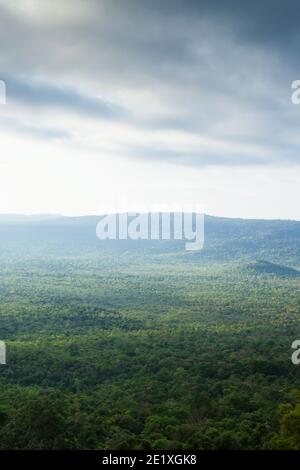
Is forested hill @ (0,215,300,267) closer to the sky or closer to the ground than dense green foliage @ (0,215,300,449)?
closer to the sky

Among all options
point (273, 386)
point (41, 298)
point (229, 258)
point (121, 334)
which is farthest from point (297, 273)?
point (273, 386)

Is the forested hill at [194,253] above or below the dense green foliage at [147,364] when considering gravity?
above

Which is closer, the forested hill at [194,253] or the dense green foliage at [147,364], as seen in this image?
the dense green foliage at [147,364]

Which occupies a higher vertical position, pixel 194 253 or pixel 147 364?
pixel 194 253
